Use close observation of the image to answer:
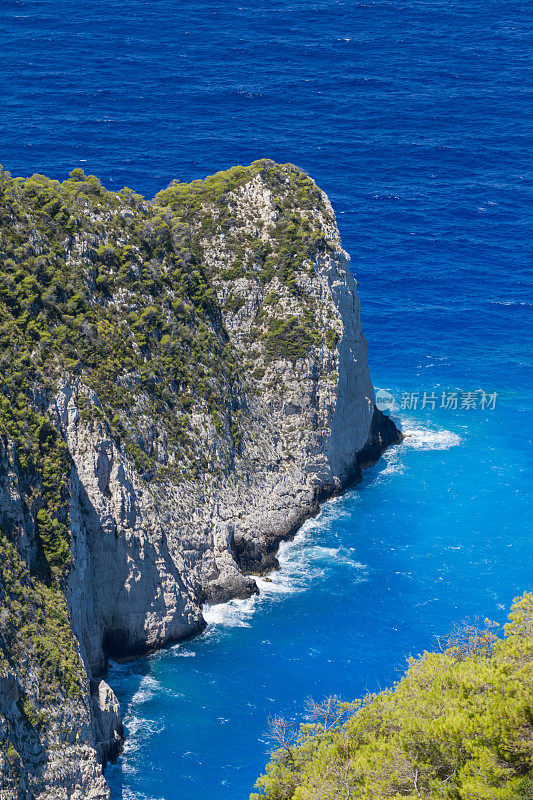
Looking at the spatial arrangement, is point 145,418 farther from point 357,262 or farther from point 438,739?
point 357,262

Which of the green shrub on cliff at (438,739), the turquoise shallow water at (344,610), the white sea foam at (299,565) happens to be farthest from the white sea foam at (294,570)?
the green shrub on cliff at (438,739)

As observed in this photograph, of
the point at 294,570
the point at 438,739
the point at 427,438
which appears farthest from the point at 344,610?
the point at 438,739

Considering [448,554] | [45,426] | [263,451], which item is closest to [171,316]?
[263,451]

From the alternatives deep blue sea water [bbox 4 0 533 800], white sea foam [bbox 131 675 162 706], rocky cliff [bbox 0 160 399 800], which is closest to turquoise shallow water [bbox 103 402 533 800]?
white sea foam [bbox 131 675 162 706]

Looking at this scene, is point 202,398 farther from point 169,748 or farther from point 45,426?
point 169,748

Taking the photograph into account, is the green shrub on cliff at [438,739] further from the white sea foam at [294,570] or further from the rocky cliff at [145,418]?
the white sea foam at [294,570]

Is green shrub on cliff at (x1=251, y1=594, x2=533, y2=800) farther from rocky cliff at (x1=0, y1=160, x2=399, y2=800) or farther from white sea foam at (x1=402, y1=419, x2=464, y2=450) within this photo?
white sea foam at (x1=402, y1=419, x2=464, y2=450)
